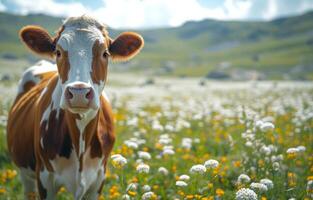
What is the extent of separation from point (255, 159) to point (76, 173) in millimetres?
3400

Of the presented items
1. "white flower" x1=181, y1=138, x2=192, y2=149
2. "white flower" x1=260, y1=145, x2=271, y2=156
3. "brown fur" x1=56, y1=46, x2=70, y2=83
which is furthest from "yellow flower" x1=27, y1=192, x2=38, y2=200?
"white flower" x1=260, y1=145, x2=271, y2=156

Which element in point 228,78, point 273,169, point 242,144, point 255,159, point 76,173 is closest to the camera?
point 76,173

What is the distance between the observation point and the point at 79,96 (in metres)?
3.69

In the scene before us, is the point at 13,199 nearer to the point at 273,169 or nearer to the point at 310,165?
the point at 273,169

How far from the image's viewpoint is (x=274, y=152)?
22.5 ft

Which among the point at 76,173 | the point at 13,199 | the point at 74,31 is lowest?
the point at 13,199

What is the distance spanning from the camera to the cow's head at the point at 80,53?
3.78 m

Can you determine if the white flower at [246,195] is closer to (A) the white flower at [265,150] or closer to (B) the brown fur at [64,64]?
(A) the white flower at [265,150]

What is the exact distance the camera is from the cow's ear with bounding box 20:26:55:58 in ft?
16.0

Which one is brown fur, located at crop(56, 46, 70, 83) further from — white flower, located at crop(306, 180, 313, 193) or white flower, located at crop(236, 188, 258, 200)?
white flower, located at crop(306, 180, 313, 193)

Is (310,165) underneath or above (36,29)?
underneath

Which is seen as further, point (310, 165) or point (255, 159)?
point (310, 165)

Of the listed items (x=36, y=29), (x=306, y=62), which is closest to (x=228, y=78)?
(x=306, y=62)

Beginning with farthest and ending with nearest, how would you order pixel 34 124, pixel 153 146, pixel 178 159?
1. pixel 153 146
2. pixel 178 159
3. pixel 34 124
